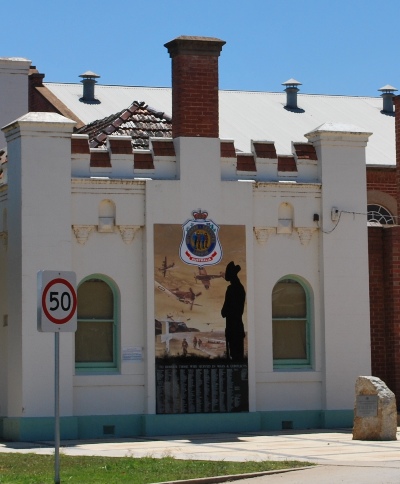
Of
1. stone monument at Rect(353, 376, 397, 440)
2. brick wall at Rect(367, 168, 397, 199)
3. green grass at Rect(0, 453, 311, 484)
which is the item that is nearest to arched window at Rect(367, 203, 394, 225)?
brick wall at Rect(367, 168, 397, 199)

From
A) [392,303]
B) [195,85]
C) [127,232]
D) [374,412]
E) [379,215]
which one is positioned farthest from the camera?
[379,215]

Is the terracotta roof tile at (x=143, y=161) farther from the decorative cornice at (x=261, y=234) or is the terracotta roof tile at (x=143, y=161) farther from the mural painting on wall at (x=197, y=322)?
the decorative cornice at (x=261, y=234)

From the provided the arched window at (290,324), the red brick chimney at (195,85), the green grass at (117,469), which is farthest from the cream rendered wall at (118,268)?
the green grass at (117,469)

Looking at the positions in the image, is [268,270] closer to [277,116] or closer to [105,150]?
[105,150]

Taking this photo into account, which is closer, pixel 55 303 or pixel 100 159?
pixel 55 303

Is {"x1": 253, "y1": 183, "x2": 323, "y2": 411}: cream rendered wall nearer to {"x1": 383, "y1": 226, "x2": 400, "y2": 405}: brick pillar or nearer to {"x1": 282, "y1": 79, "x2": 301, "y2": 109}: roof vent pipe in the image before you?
{"x1": 383, "y1": 226, "x2": 400, "y2": 405}: brick pillar

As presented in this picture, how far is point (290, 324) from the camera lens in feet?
82.7

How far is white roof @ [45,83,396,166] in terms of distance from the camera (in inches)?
1630

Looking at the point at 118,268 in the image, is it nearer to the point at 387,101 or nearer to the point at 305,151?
the point at 305,151

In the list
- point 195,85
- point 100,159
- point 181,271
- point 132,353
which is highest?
point 195,85

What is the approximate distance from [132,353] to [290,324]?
3315mm

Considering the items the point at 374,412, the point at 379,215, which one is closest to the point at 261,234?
the point at 374,412

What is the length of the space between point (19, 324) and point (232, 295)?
408cm

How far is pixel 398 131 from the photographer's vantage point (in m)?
28.0
